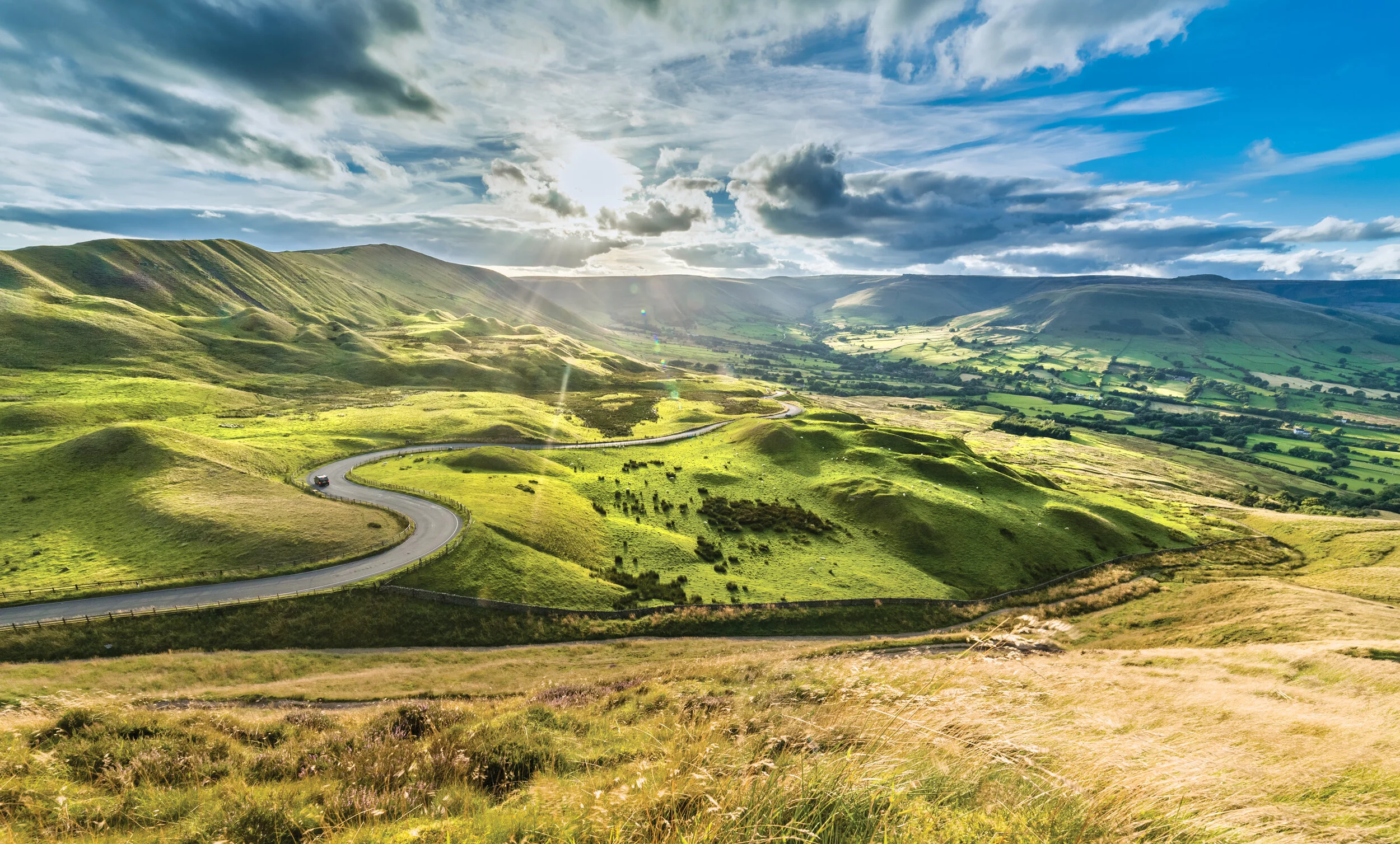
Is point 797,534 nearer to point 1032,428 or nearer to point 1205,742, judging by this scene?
point 1205,742

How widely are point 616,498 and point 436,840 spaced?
215 ft

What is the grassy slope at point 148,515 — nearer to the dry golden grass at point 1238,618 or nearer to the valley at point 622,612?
the valley at point 622,612

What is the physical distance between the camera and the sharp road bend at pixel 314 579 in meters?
33.9

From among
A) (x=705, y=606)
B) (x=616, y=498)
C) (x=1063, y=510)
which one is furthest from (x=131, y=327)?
(x=1063, y=510)

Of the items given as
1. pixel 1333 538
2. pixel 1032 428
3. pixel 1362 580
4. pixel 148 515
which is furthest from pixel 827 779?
pixel 1032 428

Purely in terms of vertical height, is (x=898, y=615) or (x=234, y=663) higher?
(x=234, y=663)

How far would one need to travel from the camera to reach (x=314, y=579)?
40062 millimetres

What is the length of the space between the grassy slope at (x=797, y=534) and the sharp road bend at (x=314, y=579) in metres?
3.23

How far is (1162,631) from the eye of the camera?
141 feet

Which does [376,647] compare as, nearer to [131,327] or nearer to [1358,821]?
[1358,821]

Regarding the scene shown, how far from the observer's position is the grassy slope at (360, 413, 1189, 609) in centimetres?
4988

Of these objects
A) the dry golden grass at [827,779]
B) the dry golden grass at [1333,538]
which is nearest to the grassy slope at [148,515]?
the dry golden grass at [827,779]

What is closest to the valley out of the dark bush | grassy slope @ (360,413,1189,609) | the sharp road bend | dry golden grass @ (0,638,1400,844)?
dry golden grass @ (0,638,1400,844)

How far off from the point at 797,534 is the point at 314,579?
161 ft
